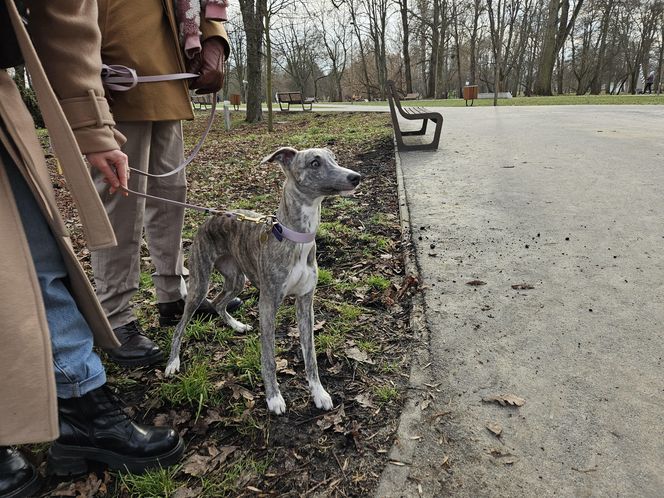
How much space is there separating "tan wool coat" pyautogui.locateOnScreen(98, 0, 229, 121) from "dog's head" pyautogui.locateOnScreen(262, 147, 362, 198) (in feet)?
3.14

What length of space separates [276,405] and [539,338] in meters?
1.87

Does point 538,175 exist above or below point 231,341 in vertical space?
above

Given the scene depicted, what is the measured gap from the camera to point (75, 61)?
1.82 meters

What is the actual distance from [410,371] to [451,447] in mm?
664

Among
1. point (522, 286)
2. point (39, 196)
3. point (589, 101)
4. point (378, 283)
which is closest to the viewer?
point (39, 196)

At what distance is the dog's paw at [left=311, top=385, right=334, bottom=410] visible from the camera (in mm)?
2693

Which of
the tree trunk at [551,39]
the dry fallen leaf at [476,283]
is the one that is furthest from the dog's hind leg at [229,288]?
the tree trunk at [551,39]

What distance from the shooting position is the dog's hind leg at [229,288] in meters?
3.22

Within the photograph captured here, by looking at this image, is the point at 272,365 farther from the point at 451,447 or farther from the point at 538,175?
the point at 538,175

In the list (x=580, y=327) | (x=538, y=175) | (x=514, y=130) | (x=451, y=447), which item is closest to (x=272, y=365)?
(x=451, y=447)

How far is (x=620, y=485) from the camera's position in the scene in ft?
6.79

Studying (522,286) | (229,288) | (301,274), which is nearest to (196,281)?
(229,288)

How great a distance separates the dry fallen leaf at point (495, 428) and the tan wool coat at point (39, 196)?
2.03 metres

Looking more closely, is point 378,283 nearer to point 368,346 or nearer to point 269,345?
point 368,346
